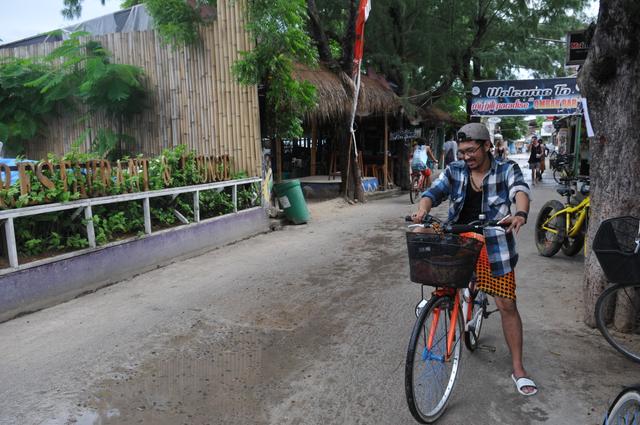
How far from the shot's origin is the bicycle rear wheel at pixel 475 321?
355 cm

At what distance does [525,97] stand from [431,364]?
44.8 ft

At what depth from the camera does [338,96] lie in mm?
11422

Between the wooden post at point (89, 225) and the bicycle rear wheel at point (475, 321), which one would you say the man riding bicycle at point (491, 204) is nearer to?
the bicycle rear wheel at point (475, 321)

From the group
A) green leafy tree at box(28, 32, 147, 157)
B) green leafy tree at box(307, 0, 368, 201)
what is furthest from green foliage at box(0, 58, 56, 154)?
green leafy tree at box(307, 0, 368, 201)

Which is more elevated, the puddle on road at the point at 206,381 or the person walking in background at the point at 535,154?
the person walking in background at the point at 535,154

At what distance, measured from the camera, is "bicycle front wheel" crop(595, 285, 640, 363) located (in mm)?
3799

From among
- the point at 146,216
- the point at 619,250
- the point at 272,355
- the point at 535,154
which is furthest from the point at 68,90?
the point at 535,154

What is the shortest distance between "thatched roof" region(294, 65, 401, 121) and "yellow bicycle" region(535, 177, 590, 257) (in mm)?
5416

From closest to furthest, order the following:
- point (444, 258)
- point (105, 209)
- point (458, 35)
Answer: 1. point (444, 258)
2. point (105, 209)
3. point (458, 35)

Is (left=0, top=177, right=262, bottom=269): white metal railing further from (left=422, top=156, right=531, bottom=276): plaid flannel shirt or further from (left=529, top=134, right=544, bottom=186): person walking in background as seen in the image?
(left=529, top=134, right=544, bottom=186): person walking in background

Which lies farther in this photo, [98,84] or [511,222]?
[98,84]

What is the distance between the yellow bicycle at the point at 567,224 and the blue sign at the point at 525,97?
27.4 feet

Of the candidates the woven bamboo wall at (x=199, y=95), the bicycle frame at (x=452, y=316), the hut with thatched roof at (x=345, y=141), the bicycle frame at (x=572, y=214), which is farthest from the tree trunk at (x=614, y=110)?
the hut with thatched roof at (x=345, y=141)

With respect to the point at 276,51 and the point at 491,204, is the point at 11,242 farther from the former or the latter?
the point at 276,51
